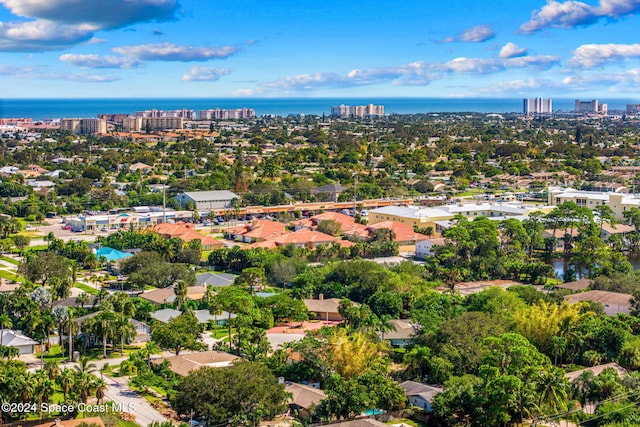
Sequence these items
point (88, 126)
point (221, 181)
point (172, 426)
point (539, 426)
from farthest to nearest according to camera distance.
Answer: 1. point (88, 126)
2. point (221, 181)
3. point (539, 426)
4. point (172, 426)

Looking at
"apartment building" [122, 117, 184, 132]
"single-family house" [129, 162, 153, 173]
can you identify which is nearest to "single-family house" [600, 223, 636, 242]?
"single-family house" [129, 162, 153, 173]

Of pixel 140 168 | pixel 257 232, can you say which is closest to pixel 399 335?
pixel 257 232

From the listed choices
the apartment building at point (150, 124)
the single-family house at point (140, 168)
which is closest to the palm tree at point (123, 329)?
the single-family house at point (140, 168)

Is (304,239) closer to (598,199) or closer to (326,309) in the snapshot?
(326,309)

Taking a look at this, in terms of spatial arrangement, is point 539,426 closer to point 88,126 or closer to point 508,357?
point 508,357

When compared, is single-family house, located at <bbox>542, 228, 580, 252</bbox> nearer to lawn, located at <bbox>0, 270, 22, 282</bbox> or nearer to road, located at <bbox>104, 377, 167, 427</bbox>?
lawn, located at <bbox>0, 270, 22, 282</bbox>

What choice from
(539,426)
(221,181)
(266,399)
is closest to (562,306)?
(539,426)

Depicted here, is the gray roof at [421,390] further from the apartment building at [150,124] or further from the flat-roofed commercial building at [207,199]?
the apartment building at [150,124]
